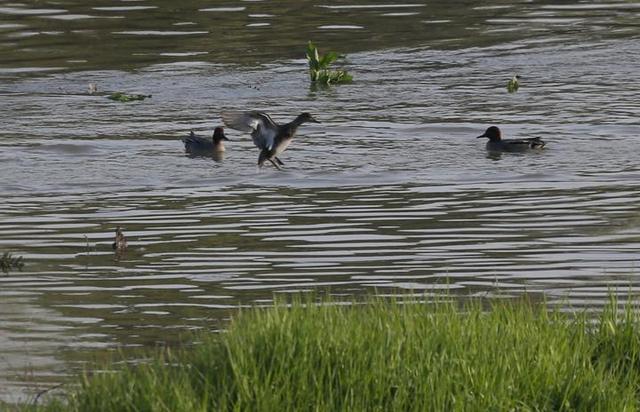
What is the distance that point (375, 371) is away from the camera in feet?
21.3

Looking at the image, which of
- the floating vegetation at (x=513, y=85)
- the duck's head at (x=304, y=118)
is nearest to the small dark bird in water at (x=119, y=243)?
the duck's head at (x=304, y=118)

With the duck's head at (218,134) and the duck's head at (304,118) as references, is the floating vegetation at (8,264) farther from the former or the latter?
the duck's head at (218,134)

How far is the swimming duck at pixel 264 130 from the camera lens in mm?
15023

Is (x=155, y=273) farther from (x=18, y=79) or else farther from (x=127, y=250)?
(x=18, y=79)

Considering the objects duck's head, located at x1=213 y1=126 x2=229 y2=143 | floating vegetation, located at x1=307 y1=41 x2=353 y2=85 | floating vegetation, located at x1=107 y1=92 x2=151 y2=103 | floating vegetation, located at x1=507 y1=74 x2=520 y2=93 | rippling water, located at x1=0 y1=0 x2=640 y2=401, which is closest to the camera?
rippling water, located at x1=0 y1=0 x2=640 y2=401

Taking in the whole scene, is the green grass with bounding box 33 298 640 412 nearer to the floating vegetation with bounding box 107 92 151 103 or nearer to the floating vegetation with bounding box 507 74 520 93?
the floating vegetation with bounding box 107 92 151 103

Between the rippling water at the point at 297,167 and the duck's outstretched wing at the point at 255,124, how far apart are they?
0.39 meters

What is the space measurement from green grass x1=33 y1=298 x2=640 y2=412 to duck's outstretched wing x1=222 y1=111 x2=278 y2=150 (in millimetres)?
7981

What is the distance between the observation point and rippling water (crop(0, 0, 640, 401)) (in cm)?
992

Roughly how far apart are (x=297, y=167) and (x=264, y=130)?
0.57 meters

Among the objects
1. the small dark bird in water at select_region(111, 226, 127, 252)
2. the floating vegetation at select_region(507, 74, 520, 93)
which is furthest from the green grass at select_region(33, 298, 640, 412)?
the floating vegetation at select_region(507, 74, 520, 93)

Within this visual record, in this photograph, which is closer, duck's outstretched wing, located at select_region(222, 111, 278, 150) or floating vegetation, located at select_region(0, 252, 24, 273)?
floating vegetation, located at select_region(0, 252, 24, 273)

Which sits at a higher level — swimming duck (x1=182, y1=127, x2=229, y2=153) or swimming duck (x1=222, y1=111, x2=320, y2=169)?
swimming duck (x1=222, y1=111, x2=320, y2=169)

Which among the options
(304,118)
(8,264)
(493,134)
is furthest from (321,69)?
(8,264)
